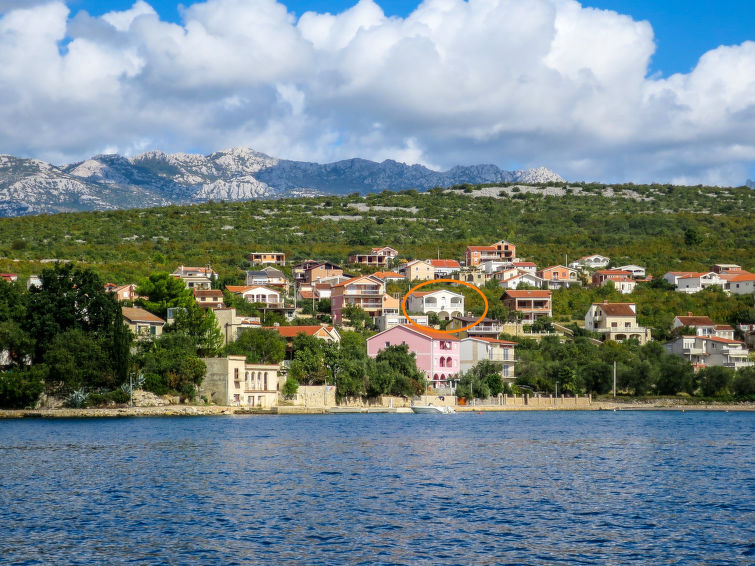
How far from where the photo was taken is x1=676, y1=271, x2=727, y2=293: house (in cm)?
10375

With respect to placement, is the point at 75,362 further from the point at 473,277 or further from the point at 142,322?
the point at 473,277

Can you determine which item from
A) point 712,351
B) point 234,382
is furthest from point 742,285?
point 234,382

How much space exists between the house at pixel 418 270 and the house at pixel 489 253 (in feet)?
29.8

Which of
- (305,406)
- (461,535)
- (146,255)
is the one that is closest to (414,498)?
(461,535)

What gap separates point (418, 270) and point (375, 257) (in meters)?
10.5

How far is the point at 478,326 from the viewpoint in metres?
88.6

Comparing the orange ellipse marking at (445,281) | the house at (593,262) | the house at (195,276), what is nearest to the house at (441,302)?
the orange ellipse marking at (445,281)

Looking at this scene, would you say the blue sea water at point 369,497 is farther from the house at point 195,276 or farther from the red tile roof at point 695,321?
the house at point 195,276

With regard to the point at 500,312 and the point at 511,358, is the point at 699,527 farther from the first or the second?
the point at 500,312

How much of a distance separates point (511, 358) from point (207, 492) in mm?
54592

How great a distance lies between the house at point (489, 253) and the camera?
388 feet

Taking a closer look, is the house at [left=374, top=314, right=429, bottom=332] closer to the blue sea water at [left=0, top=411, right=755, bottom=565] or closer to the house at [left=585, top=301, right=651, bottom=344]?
the house at [left=585, top=301, right=651, bottom=344]

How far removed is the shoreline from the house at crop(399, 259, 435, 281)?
122 ft

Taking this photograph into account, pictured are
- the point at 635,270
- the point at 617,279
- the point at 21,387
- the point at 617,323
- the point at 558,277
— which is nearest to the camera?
the point at 21,387
